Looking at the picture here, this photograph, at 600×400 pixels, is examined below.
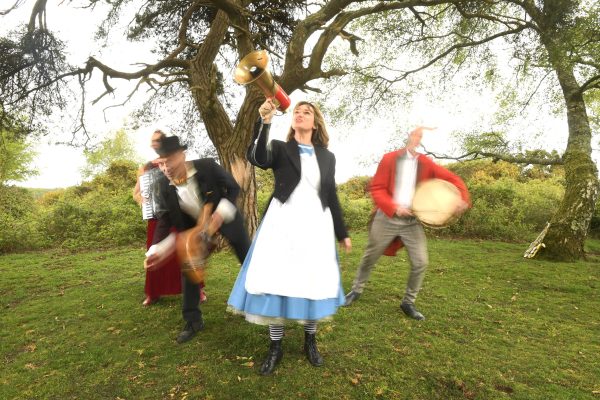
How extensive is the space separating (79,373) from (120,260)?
5.19 meters

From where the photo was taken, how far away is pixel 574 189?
868 cm

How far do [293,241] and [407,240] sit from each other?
1.84 metres

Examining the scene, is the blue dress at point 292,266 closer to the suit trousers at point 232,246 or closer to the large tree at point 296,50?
the suit trousers at point 232,246

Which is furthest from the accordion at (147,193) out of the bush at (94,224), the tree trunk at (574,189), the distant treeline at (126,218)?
the tree trunk at (574,189)

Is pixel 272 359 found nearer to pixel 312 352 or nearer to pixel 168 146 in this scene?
pixel 312 352

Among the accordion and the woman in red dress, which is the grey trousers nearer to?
the woman in red dress

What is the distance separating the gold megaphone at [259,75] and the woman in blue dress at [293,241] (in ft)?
0.31

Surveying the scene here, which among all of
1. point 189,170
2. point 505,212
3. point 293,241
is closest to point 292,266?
point 293,241

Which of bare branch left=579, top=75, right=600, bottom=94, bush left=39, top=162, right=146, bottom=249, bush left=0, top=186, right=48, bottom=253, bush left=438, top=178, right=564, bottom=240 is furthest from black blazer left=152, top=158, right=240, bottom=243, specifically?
bush left=438, top=178, right=564, bottom=240

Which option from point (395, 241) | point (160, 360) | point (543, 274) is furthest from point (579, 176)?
point (160, 360)

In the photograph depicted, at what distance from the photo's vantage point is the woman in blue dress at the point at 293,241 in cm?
279

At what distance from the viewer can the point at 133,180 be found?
2000 centimetres

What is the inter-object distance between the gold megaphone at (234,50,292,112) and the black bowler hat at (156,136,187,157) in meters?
0.91

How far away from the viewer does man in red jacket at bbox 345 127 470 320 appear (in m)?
4.02
